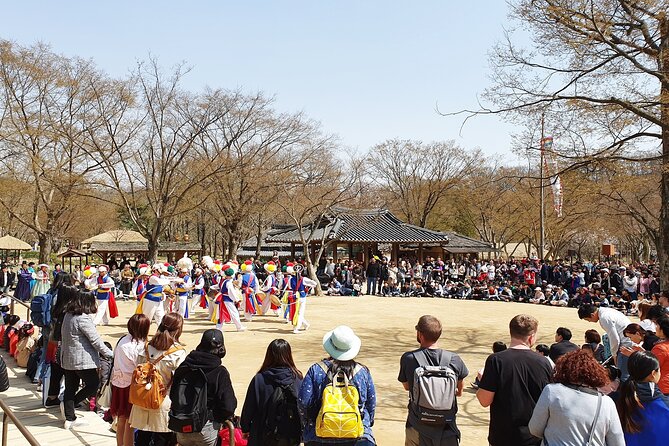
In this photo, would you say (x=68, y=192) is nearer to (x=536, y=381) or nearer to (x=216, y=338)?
(x=216, y=338)

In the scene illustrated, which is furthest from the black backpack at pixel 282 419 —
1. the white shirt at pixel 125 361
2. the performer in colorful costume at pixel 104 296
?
the performer in colorful costume at pixel 104 296

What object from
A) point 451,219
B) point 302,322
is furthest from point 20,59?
point 451,219

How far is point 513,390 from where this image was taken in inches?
133

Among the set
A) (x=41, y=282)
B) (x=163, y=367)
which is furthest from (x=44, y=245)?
(x=163, y=367)

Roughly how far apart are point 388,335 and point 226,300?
376cm

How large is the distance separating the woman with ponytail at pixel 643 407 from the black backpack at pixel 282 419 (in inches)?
76.1

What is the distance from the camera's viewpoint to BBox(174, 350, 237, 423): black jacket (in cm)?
378

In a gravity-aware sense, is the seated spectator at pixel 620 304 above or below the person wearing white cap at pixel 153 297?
below

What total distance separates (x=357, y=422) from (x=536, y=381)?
1113mm

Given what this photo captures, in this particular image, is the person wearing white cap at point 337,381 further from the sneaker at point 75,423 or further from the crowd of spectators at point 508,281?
the crowd of spectators at point 508,281

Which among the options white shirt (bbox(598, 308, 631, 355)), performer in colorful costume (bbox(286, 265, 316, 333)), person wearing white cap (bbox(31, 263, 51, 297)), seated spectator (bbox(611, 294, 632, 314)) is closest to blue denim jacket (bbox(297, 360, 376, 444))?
white shirt (bbox(598, 308, 631, 355))

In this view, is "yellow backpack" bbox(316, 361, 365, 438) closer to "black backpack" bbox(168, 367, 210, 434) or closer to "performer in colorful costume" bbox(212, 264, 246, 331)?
"black backpack" bbox(168, 367, 210, 434)

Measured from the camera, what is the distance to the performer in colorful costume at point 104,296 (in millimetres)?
13008

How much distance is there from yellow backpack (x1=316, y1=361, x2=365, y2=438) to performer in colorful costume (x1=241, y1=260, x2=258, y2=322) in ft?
34.0
